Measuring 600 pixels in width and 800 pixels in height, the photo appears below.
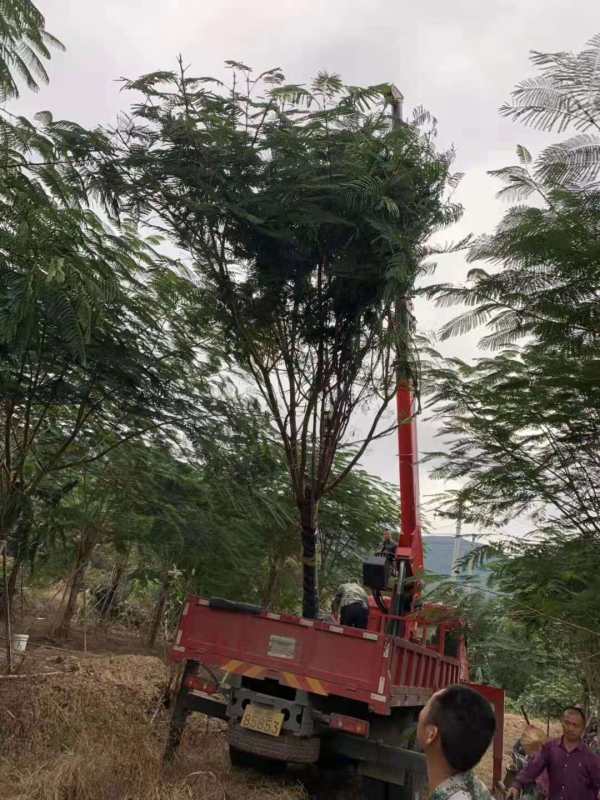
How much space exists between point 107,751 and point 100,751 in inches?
2.3

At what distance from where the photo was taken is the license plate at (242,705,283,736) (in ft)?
21.7

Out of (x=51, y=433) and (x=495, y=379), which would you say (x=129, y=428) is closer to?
(x=51, y=433)

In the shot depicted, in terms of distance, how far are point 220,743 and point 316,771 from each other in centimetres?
108

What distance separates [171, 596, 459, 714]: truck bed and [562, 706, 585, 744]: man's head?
1.44 metres

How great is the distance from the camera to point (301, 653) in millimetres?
6918

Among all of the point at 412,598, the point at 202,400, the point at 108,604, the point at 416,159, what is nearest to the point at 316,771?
the point at 412,598

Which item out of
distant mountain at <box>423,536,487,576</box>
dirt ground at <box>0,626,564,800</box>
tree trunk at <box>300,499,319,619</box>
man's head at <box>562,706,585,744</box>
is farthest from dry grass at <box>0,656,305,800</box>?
distant mountain at <box>423,536,487,576</box>

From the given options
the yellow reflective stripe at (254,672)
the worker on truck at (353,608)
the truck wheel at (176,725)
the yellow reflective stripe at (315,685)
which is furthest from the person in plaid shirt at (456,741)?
the worker on truck at (353,608)

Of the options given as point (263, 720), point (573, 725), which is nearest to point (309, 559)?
point (263, 720)

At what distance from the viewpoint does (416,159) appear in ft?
27.4

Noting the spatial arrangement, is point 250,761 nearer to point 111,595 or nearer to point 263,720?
point 263,720

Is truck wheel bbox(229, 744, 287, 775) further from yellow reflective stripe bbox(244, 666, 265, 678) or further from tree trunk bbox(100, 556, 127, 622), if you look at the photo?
tree trunk bbox(100, 556, 127, 622)

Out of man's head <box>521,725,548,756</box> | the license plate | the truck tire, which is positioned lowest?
the truck tire

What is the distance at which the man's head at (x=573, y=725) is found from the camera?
227 inches
